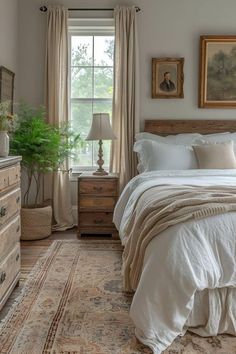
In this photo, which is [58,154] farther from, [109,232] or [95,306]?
[95,306]

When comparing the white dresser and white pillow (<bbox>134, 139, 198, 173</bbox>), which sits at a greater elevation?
white pillow (<bbox>134, 139, 198, 173</bbox>)

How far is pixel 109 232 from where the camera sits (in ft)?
13.8

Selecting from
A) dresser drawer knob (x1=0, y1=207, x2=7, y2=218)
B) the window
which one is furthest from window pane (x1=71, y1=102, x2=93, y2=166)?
dresser drawer knob (x1=0, y1=207, x2=7, y2=218)

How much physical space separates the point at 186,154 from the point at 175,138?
1.20 feet

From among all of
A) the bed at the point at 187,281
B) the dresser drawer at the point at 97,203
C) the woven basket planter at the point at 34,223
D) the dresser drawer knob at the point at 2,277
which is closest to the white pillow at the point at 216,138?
the dresser drawer at the point at 97,203

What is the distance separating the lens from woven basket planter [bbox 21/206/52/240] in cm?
405

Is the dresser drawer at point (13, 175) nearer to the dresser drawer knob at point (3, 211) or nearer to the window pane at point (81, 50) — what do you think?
the dresser drawer knob at point (3, 211)

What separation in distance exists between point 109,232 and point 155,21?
106 inches

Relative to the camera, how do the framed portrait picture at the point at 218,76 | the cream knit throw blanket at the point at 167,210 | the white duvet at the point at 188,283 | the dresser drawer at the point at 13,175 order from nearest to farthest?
the white duvet at the point at 188,283
the cream knit throw blanket at the point at 167,210
the dresser drawer at the point at 13,175
the framed portrait picture at the point at 218,76

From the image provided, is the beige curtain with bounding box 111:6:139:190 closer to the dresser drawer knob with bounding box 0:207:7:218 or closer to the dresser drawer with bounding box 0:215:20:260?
the dresser drawer with bounding box 0:215:20:260

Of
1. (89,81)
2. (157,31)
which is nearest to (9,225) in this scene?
(89,81)

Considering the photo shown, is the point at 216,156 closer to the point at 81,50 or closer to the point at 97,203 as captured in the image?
the point at 97,203

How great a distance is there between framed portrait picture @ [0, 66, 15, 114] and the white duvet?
2.68m

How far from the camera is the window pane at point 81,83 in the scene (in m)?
4.76
